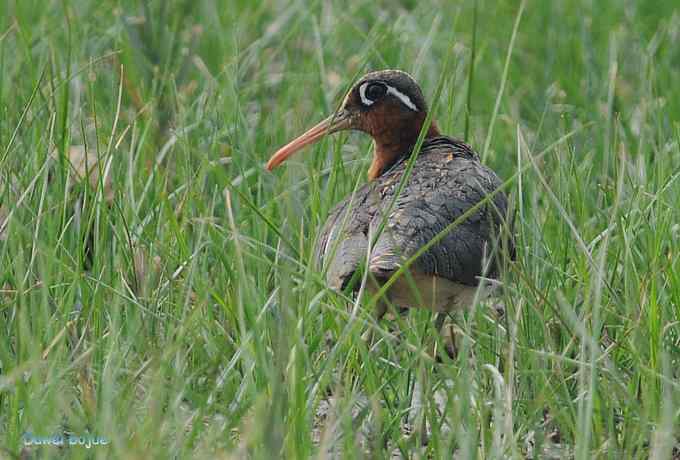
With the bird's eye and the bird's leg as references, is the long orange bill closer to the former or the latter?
the bird's eye

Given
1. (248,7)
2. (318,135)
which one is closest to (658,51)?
(248,7)

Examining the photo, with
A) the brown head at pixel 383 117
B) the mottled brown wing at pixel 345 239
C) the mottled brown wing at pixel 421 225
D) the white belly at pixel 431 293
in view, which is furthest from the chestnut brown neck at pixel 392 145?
the white belly at pixel 431 293

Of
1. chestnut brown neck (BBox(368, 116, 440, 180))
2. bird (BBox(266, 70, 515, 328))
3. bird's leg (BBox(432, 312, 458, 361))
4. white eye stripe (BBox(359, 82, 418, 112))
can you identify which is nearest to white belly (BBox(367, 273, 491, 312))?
bird (BBox(266, 70, 515, 328))

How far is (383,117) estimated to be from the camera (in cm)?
455

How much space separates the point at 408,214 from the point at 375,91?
95 centimetres

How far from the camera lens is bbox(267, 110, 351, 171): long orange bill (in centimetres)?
445

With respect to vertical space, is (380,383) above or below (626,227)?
below

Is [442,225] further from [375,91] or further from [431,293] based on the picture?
[375,91]

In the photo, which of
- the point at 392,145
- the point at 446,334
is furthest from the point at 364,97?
the point at 446,334

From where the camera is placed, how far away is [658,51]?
248 inches

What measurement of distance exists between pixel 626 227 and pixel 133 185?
1627 mm

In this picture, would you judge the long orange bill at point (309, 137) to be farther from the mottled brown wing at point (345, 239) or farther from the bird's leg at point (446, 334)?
the bird's leg at point (446, 334)

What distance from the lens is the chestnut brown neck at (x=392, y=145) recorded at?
458 cm

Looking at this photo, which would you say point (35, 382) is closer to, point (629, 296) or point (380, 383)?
point (380, 383)
